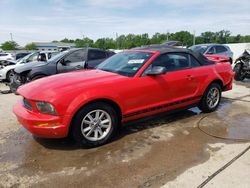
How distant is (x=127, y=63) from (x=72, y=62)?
13.0 ft

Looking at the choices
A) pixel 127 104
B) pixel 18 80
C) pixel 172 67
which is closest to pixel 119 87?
pixel 127 104

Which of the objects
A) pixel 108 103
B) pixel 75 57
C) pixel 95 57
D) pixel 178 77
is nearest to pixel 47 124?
pixel 108 103

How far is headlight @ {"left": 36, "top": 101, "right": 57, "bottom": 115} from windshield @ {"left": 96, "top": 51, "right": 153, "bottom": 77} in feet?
4.60

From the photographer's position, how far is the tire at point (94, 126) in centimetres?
375

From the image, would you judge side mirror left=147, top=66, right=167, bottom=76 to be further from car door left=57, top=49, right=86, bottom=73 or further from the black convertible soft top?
car door left=57, top=49, right=86, bottom=73

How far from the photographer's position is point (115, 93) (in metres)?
4.01

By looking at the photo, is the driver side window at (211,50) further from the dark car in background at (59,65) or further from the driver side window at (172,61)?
the driver side window at (172,61)

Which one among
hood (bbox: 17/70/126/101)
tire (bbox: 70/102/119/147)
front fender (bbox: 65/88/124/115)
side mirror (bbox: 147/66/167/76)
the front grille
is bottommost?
tire (bbox: 70/102/119/147)

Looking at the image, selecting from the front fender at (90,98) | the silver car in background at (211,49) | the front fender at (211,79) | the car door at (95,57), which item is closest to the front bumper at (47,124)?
the front fender at (90,98)

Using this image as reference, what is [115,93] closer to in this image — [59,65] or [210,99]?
[210,99]

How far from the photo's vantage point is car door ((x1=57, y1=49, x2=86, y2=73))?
7.97 metres

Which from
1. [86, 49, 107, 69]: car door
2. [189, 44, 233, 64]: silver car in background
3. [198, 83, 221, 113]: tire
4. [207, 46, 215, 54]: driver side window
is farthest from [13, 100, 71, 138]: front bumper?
[207, 46, 215, 54]: driver side window

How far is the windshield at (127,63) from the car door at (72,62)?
302 centimetres

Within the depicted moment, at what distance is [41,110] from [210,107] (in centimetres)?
372
